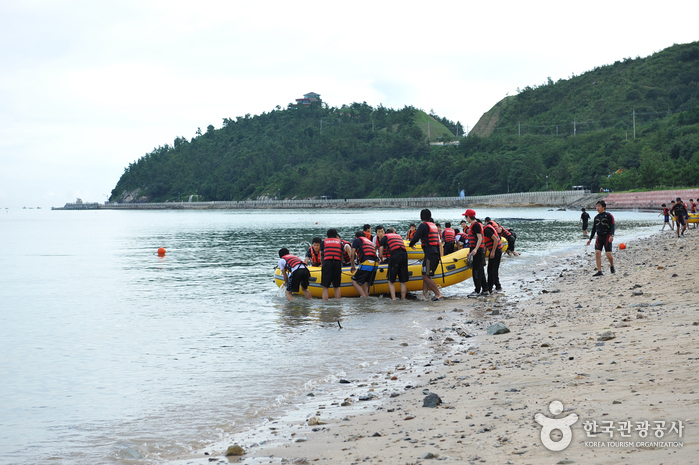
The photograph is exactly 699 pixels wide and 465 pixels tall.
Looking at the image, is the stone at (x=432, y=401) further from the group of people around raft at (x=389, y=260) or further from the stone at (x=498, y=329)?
the group of people around raft at (x=389, y=260)

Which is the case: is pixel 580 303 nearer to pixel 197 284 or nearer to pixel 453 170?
pixel 197 284

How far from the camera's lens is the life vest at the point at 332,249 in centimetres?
1432

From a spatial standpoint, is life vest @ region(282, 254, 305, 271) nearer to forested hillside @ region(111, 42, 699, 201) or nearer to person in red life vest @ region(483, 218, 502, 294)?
person in red life vest @ region(483, 218, 502, 294)

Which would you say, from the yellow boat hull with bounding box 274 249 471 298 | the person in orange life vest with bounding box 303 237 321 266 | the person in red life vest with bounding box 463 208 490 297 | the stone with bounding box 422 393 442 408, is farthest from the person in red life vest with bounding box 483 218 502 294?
the stone with bounding box 422 393 442 408

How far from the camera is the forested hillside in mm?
98000

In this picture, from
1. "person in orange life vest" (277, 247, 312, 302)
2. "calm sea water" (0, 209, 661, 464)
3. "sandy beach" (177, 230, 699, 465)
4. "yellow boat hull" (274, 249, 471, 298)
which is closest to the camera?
"sandy beach" (177, 230, 699, 465)

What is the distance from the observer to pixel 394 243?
14109mm

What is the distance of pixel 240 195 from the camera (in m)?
187

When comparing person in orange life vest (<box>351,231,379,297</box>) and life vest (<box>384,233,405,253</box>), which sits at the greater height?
life vest (<box>384,233,405,253</box>)

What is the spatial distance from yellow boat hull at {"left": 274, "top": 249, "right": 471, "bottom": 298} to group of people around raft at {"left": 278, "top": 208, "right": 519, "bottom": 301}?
0.62 ft

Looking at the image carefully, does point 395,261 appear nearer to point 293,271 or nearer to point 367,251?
point 367,251

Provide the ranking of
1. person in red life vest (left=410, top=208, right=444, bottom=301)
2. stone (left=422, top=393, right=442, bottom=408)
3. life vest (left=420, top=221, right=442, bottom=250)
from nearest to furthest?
stone (left=422, top=393, right=442, bottom=408), person in red life vest (left=410, top=208, right=444, bottom=301), life vest (left=420, top=221, right=442, bottom=250)

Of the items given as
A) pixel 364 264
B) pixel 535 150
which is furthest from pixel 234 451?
pixel 535 150

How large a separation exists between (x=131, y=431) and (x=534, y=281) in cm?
1343
